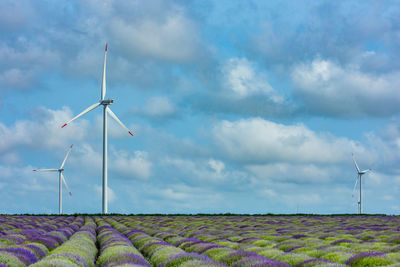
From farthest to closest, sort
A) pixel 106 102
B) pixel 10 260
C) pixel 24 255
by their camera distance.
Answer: pixel 106 102 < pixel 24 255 < pixel 10 260

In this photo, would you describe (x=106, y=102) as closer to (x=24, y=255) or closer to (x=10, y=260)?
(x=24, y=255)

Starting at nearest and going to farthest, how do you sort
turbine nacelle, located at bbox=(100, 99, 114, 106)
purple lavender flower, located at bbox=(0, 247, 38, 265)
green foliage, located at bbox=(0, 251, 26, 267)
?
green foliage, located at bbox=(0, 251, 26, 267)
purple lavender flower, located at bbox=(0, 247, 38, 265)
turbine nacelle, located at bbox=(100, 99, 114, 106)

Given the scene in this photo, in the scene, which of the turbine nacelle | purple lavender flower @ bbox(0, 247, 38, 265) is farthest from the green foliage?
the turbine nacelle

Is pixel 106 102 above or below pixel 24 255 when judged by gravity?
above

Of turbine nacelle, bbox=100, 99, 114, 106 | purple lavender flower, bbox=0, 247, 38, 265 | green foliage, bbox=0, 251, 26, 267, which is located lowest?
purple lavender flower, bbox=0, 247, 38, 265

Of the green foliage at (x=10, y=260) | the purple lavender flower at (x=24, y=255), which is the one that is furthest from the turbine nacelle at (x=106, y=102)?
the green foliage at (x=10, y=260)

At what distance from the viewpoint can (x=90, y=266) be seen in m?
20.2

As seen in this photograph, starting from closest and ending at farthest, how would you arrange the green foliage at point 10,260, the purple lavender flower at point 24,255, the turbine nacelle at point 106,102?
the green foliage at point 10,260 → the purple lavender flower at point 24,255 → the turbine nacelle at point 106,102

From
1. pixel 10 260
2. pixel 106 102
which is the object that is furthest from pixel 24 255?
pixel 106 102

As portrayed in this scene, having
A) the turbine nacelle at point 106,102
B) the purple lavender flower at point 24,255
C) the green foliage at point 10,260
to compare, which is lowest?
the purple lavender flower at point 24,255

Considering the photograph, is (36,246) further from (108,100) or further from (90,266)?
(108,100)

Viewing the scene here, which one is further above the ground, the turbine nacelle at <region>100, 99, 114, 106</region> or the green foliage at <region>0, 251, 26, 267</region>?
the turbine nacelle at <region>100, 99, 114, 106</region>

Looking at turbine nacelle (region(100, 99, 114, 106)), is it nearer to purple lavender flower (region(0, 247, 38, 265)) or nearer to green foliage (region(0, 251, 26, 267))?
purple lavender flower (region(0, 247, 38, 265))

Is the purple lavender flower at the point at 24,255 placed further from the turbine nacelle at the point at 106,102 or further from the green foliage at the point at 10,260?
the turbine nacelle at the point at 106,102
